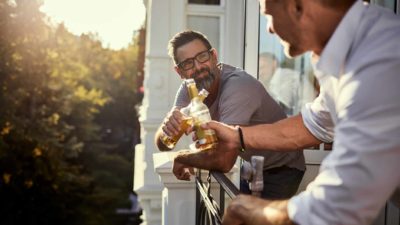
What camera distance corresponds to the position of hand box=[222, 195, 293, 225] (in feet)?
4.10

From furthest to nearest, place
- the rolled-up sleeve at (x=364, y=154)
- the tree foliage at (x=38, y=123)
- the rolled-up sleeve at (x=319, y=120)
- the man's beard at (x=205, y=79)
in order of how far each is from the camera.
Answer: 1. the tree foliage at (x=38, y=123)
2. the man's beard at (x=205, y=79)
3. the rolled-up sleeve at (x=319, y=120)
4. the rolled-up sleeve at (x=364, y=154)

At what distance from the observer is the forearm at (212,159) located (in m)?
2.20

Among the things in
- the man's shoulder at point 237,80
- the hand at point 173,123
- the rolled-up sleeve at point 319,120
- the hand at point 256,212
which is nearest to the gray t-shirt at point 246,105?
the man's shoulder at point 237,80

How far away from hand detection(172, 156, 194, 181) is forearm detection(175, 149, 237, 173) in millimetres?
173

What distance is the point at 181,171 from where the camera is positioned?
2566 millimetres

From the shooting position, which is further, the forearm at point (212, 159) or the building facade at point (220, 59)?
the building facade at point (220, 59)

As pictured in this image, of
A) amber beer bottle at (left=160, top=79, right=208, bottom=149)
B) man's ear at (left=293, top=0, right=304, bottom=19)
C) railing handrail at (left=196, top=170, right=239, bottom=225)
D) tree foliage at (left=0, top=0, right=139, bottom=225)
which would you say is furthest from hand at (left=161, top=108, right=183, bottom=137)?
tree foliage at (left=0, top=0, right=139, bottom=225)

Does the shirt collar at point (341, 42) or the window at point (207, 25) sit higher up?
the window at point (207, 25)

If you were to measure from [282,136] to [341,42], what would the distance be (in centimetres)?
88

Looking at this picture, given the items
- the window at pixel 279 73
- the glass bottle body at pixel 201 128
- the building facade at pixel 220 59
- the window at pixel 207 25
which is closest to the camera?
the glass bottle body at pixel 201 128

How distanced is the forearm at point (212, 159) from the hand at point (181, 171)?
173mm

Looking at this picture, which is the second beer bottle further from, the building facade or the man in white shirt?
the building facade

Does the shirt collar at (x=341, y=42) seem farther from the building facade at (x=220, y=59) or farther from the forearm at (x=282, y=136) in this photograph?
the building facade at (x=220, y=59)

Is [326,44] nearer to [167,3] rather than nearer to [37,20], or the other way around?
[167,3]
